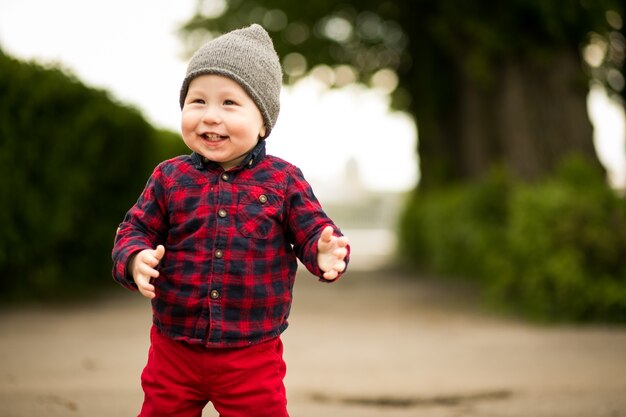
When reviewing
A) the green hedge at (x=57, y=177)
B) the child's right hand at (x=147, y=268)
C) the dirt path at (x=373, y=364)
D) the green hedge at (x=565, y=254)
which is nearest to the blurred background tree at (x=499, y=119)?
the green hedge at (x=565, y=254)

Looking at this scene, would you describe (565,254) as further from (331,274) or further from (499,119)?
(331,274)

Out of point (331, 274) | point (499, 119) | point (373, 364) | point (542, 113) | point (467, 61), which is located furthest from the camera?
point (499, 119)

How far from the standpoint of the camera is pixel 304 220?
8.39 feet

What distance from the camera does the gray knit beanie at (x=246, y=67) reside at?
2.52 meters

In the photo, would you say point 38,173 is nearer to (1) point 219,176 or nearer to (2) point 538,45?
(1) point 219,176

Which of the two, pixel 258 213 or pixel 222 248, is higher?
pixel 258 213

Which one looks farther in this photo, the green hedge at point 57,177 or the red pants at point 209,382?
the green hedge at point 57,177

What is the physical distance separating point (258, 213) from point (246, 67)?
0.52 metres

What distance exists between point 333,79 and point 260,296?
15.2 m

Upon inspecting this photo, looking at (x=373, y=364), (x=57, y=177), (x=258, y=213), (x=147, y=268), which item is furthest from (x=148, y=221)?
(x=57, y=177)

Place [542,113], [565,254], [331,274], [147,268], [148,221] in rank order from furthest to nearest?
[542,113], [565,254], [148,221], [331,274], [147,268]

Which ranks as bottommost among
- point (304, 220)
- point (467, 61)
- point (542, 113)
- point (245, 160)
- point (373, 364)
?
point (373, 364)

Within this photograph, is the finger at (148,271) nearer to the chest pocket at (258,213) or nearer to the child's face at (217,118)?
the chest pocket at (258,213)

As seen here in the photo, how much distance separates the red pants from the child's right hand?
0.91 feet
